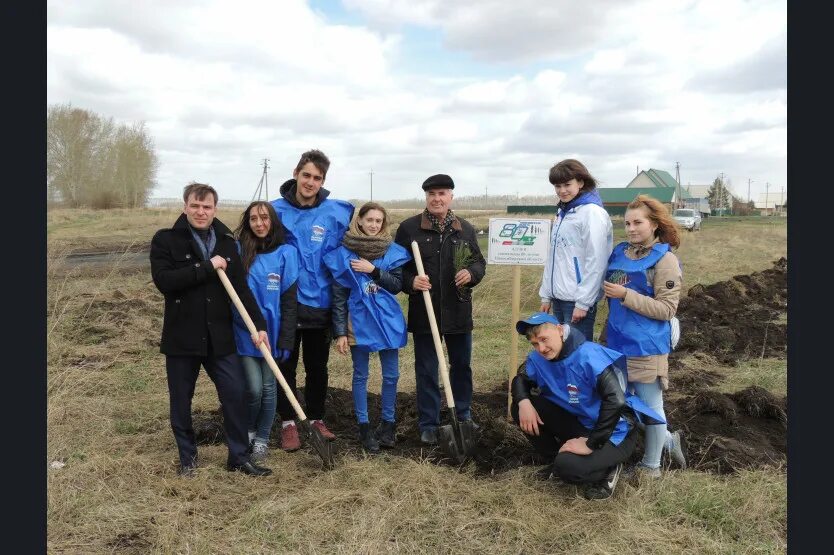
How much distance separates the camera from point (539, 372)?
4109 millimetres

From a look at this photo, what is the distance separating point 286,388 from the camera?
432 centimetres

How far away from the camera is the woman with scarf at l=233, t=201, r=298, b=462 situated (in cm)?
441

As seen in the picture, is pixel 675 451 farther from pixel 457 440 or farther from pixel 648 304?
pixel 457 440

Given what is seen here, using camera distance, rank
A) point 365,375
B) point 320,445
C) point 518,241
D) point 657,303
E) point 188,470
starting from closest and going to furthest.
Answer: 1. point 657,303
2. point 188,470
3. point 320,445
4. point 365,375
5. point 518,241

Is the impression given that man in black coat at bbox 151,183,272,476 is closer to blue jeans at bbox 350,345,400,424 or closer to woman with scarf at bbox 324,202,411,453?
woman with scarf at bbox 324,202,411,453

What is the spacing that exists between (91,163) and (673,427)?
49772 mm

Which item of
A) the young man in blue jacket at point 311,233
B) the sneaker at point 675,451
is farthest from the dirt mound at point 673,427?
the young man in blue jacket at point 311,233

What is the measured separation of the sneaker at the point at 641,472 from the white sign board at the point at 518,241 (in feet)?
5.82

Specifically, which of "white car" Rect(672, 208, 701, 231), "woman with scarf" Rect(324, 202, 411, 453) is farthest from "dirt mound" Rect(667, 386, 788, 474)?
"white car" Rect(672, 208, 701, 231)

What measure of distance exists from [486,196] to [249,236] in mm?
81766

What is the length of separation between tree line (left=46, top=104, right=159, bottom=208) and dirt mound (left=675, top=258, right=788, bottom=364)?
4306 centimetres

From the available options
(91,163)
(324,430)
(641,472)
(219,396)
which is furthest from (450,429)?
(91,163)

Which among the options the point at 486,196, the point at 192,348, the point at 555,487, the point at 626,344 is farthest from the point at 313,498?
the point at 486,196

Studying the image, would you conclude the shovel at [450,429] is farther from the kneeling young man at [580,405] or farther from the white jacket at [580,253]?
the white jacket at [580,253]
